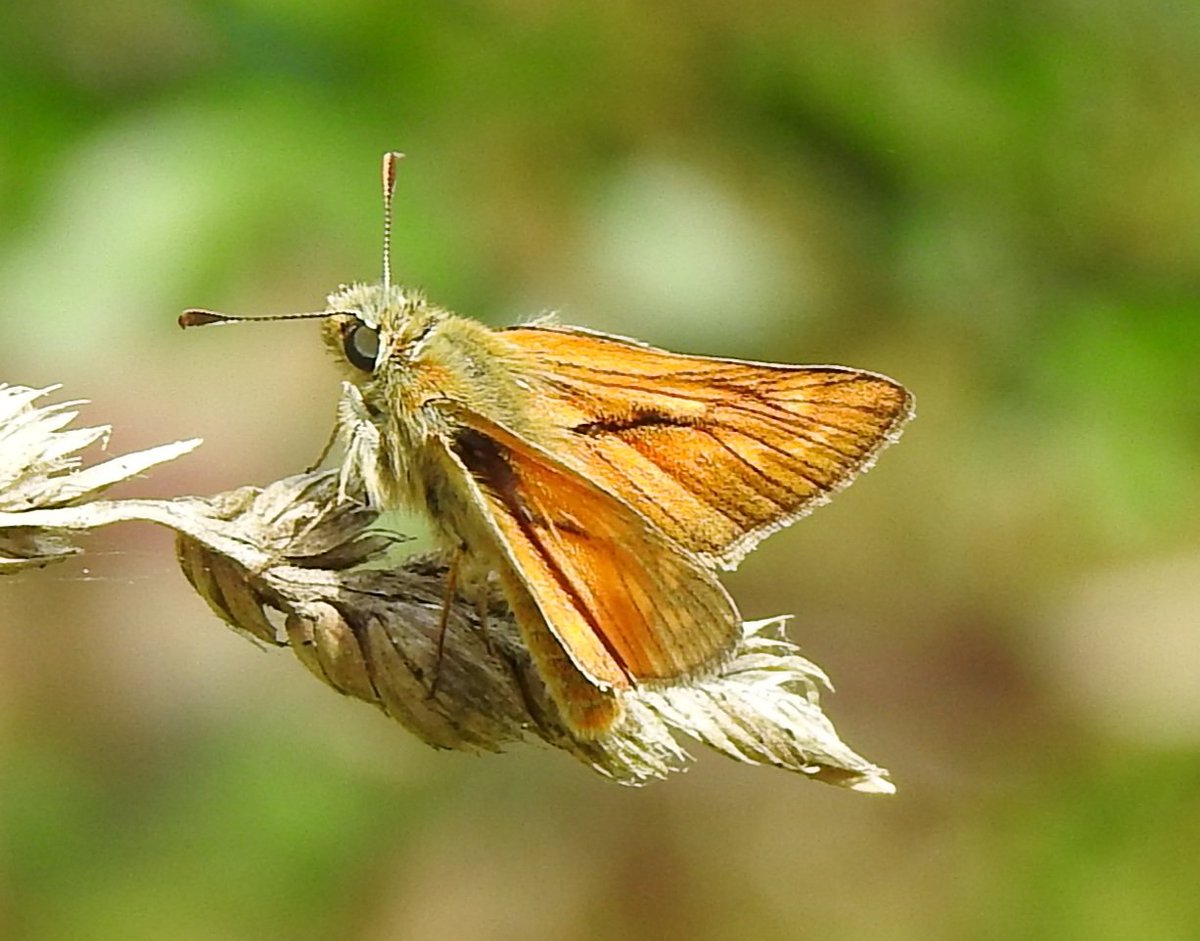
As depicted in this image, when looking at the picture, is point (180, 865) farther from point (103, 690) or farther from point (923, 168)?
point (923, 168)

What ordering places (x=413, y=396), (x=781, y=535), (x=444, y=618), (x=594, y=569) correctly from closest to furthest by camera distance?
(x=444, y=618), (x=594, y=569), (x=413, y=396), (x=781, y=535)

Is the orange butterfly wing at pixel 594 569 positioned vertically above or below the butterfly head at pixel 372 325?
below

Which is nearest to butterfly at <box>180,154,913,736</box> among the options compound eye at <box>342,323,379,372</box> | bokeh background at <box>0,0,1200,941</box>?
compound eye at <box>342,323,379,372</box>

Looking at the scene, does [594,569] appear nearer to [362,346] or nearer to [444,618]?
[444,618]

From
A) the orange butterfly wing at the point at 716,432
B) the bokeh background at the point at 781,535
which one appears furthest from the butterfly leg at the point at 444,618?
the bokeh background at the point at 781,535

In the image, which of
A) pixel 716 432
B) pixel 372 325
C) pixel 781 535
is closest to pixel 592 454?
pixel 716 432

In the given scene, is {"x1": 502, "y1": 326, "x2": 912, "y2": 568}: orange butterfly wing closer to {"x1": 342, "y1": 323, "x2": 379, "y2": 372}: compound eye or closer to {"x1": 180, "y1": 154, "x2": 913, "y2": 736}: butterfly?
{"x1": 180, "y1": 154, "x2": 913, "y2": 736}: butterfly

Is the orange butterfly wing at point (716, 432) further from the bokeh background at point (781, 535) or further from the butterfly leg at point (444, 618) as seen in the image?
the bokeh background at point (781, 535)
